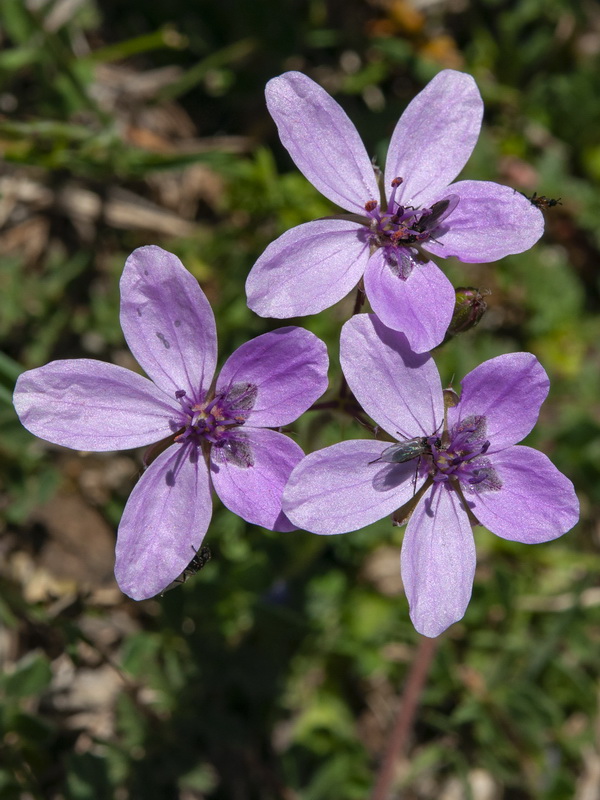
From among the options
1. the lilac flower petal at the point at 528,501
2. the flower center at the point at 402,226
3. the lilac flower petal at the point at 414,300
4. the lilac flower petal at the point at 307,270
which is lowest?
the lilac flower petal at the point at 528,501

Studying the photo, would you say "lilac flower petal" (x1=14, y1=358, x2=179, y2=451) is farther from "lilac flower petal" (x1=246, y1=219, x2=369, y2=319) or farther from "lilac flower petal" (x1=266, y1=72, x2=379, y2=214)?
"lilac flower petal" (x1=266, y1=72, x2=379, y2=214)

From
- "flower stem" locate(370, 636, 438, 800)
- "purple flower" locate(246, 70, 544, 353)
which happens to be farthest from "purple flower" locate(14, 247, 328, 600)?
"flower stem" locate(370, 636, 438, 800)

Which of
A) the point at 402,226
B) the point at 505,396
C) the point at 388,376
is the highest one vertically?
the point at 402,226

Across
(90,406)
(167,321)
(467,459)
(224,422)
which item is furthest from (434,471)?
(90,406)

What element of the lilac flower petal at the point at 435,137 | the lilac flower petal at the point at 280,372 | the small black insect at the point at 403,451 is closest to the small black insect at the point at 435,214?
the lilac flower petal at the point at 435,137

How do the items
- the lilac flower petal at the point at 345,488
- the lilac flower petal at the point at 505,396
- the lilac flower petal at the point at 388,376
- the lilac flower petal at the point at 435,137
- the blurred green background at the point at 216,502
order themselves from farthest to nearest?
the blurred green background at the point at 216,502
the lilac flower petal at the point at 435,137
the lilac flower petal at the point at 505,396
the lilac flower petal at the point at 388,376
the lilac flower petal at the point at 345,488

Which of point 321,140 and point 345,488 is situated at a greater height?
point 321,140

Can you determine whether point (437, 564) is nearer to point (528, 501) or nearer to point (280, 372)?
point (528, 501)

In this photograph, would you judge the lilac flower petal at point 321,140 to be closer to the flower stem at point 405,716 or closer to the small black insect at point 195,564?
the small black insect at point 195,564

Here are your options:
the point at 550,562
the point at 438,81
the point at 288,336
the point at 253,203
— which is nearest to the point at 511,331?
the point at 550,562
